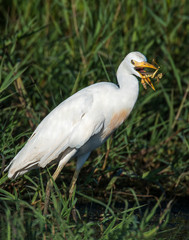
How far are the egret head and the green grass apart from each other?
55cm

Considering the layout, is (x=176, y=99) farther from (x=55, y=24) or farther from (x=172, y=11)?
(x=55, y=24)

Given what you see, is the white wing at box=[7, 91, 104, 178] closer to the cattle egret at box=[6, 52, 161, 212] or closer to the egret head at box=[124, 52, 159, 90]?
the cattle egret at box=[6, 52, 161, 212]

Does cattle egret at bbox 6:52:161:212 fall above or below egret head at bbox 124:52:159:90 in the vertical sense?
below

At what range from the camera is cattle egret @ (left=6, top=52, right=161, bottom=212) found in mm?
3357

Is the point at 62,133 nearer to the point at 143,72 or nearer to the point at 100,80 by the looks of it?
the point at 143,72

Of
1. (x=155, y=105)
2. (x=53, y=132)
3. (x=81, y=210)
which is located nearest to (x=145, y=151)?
(x=155, y=105)

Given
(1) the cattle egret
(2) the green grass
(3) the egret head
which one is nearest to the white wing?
(1) the cattle egret

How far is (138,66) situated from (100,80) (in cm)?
130

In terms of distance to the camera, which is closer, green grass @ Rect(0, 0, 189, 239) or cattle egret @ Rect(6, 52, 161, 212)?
cattle egret @ Rect(6, 52, 161, 212)

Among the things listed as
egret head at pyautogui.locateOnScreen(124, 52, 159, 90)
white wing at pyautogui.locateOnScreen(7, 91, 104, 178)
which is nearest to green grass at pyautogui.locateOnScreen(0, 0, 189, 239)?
white wing at pyautogui.locateOnScreen(7, 91, 104, 178)

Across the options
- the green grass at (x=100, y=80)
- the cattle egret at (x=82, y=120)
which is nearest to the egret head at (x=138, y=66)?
the cattle egret at (x=82, y=120)

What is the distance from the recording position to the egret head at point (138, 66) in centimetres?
331

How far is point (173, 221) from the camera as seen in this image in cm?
372

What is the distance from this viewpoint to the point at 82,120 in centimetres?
339
